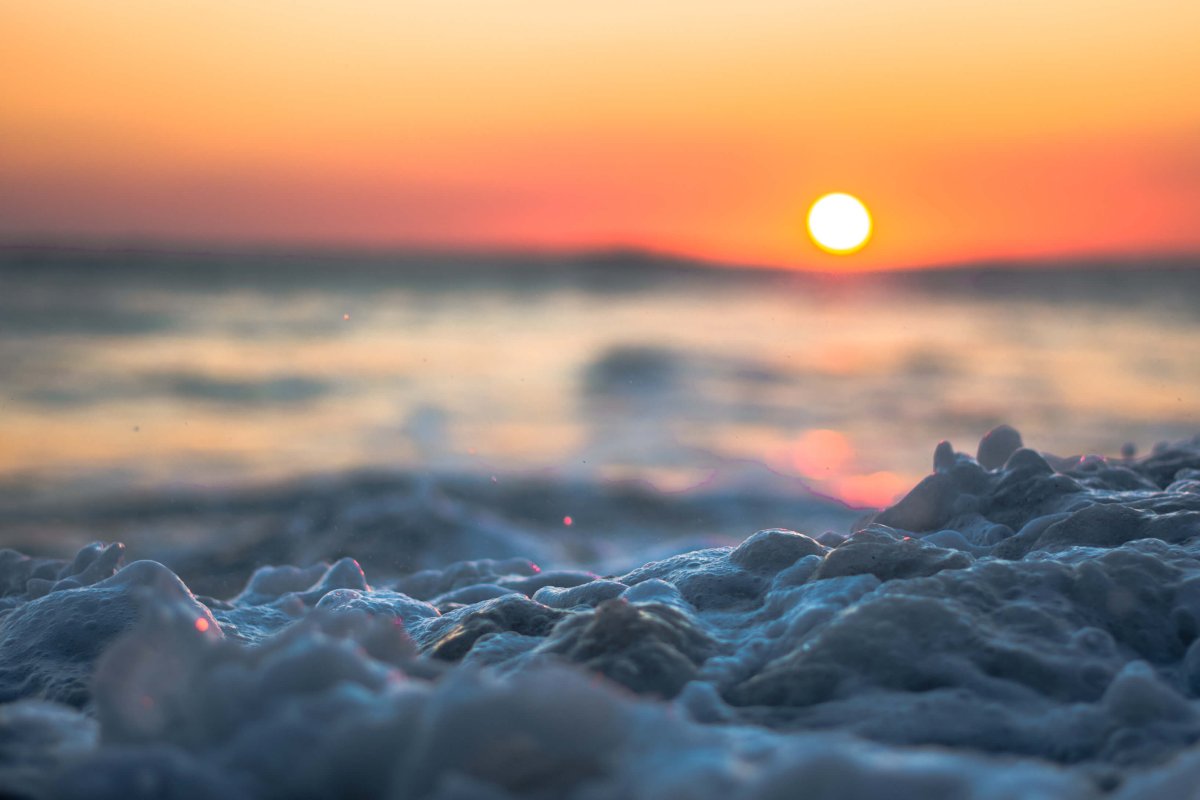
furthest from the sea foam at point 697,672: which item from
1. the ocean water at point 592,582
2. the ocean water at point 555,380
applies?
the ocean water at point 555,380

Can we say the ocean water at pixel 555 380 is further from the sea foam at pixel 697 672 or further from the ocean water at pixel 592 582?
the sea foam at pixel 697 672

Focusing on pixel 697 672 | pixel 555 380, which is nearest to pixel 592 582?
pixel 697 672

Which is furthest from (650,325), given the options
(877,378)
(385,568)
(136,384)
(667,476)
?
(385,568)

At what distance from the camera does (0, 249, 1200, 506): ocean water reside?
41.6 ft

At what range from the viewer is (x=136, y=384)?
1758cm

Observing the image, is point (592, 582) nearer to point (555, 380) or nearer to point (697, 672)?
point (697, 672)

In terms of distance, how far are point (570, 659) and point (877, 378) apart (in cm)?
1911

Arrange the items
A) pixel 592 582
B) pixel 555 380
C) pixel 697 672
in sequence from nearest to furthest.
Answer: pixel 697 672 < pixel 592 582 < pixel 555 380

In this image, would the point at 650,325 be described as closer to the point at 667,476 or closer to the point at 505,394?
the point at 505,394

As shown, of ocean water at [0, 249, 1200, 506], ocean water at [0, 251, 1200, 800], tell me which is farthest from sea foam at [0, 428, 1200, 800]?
ocean water at [0, 249, 1200, 506]

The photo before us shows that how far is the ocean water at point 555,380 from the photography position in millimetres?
12672

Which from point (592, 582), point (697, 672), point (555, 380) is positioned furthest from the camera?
point (555, 380)

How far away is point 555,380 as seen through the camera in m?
20.4

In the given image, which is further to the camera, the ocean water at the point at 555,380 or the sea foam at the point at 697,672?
the ocean water at the point at 555,380
